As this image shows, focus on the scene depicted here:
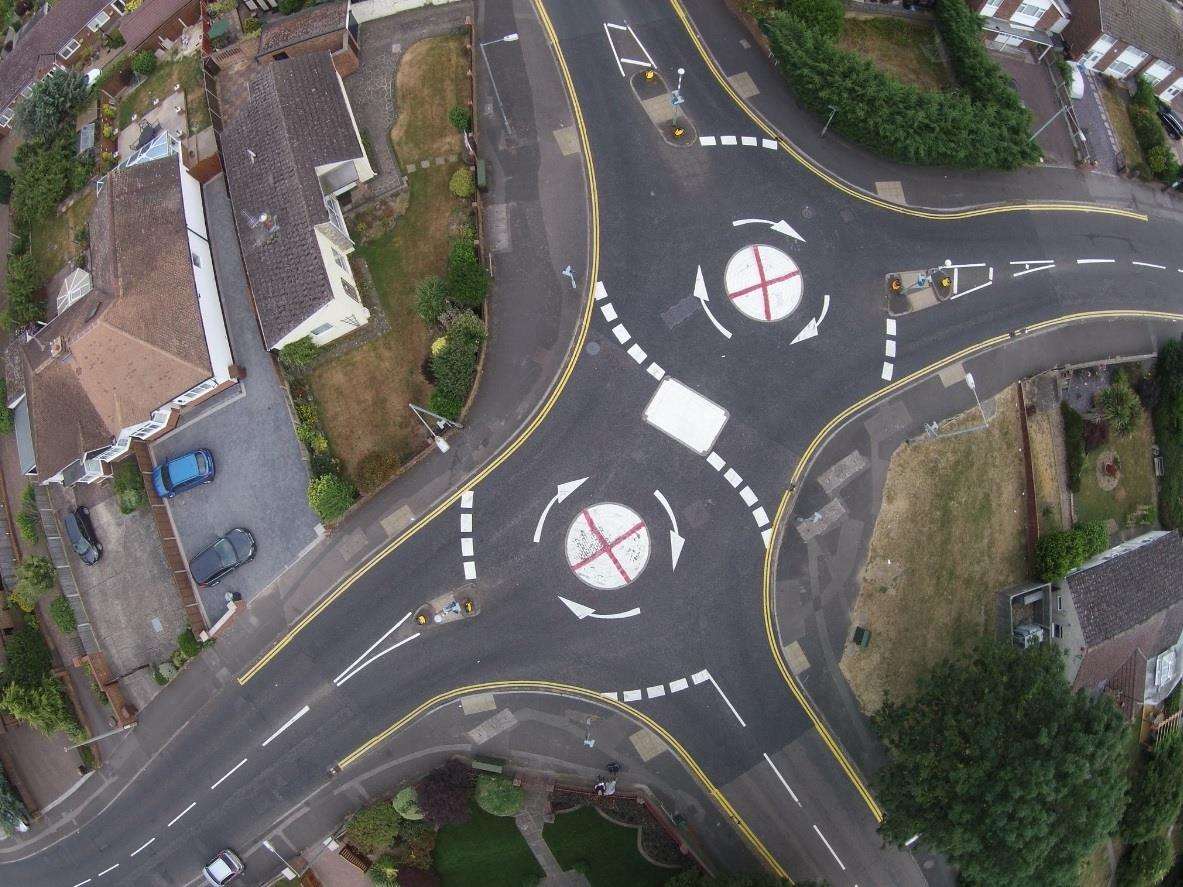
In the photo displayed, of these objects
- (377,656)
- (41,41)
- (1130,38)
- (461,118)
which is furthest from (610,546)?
(41,41)

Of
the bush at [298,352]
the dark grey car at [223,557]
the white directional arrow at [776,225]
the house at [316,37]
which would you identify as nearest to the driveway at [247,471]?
the dark grey car at [223,557]

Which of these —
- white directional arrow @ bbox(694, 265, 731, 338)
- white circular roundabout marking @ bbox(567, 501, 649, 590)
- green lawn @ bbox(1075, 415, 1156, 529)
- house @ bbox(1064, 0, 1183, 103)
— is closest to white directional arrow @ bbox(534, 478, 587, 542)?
white circular roundabout marking @ bbox(567, 501, 649, 590)

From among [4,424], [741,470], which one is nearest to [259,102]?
[4,424]

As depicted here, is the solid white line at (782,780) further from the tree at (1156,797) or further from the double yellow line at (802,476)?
the tree at (1156,797)

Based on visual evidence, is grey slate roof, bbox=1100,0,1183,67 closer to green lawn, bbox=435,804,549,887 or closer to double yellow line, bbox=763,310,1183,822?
double yellow line, bbox=763,310,1183,822

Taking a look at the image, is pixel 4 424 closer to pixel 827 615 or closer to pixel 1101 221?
pixel 827 615

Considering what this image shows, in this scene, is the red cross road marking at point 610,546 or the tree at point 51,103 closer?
the red cross road marking at point 610,546

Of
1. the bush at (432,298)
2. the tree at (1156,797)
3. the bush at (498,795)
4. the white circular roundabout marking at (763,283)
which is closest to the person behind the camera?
the tree at (1156,797)
